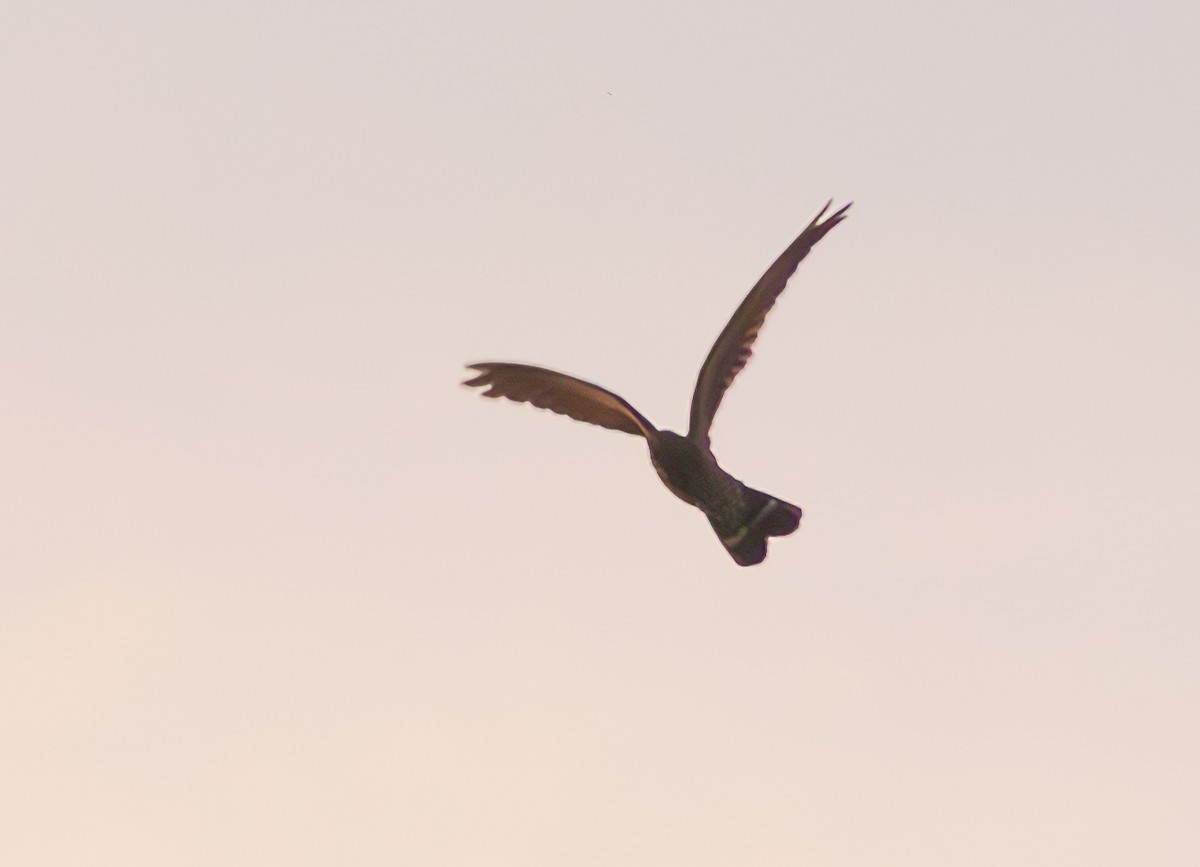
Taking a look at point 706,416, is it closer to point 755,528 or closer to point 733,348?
point 733,348

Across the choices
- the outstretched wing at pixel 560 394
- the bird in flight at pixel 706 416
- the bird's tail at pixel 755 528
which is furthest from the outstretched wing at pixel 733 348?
the bird's tail at pixel 755 528

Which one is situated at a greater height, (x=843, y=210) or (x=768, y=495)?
(x=843, y=210)

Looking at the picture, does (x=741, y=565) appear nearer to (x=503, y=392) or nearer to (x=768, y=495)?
(x=768, y=495)

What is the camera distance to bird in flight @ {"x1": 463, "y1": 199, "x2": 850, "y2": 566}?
34.3ft

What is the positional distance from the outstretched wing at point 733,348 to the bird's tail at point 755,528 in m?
0.57

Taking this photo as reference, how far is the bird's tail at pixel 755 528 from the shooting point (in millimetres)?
10703

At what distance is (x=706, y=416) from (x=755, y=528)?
0.82 m

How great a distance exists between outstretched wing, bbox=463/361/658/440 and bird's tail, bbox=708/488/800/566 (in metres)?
0.81

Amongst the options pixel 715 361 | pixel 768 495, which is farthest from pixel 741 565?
pixel 715 361

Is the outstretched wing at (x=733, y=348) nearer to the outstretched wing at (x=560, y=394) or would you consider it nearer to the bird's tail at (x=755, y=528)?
the outstretched wing at (x=560, y=394)

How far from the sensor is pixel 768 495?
10820 millimetres

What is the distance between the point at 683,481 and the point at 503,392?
1314mm

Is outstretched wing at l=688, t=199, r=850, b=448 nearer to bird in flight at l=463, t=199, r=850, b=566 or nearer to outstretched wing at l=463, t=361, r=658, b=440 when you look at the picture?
bird in flight at l=463, t=199, r=850, b=566

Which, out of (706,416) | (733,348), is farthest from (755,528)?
(733,348)
